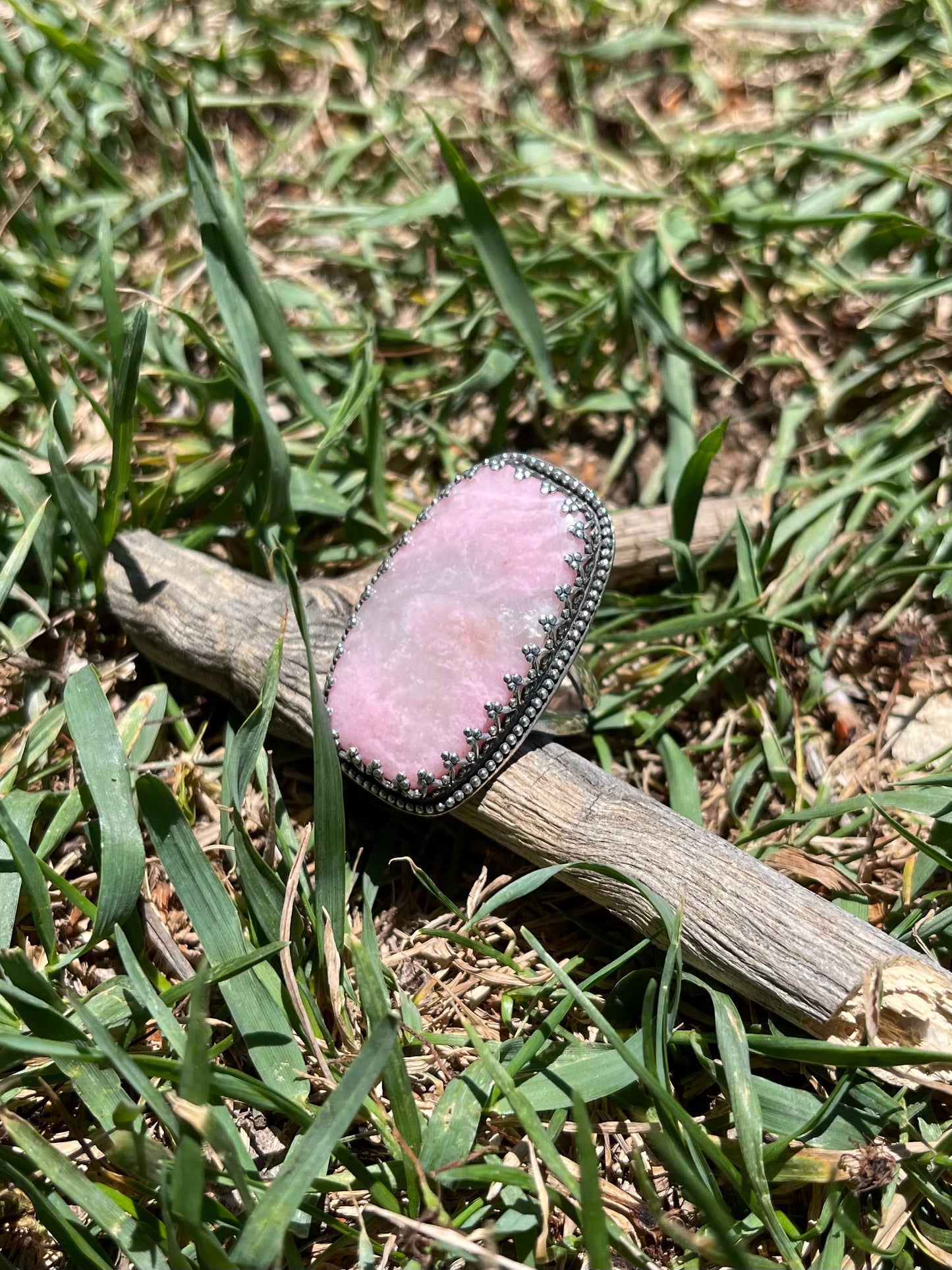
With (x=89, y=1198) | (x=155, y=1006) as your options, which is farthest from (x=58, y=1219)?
(x=155, y=1006)

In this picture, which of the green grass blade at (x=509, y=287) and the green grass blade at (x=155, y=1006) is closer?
the green grass blade at (x=155, y=1006)

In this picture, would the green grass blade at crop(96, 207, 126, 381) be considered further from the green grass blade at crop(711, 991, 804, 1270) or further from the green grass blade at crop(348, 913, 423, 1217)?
the green grass blade at crop(711, 991, 804, 1270)

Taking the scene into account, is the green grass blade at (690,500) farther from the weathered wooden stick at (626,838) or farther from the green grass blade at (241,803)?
the green grass blade at (241,803)

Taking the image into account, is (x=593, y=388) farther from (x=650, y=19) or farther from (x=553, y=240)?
(x=650, y=19)

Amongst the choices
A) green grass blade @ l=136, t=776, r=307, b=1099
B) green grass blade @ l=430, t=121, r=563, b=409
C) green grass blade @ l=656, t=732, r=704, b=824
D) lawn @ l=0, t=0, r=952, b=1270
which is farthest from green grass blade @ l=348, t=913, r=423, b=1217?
green grass blade @ l=430, t=121, r=563, b=409

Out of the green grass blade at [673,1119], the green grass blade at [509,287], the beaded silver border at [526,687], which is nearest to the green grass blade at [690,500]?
the beaded silver border at [526,687]

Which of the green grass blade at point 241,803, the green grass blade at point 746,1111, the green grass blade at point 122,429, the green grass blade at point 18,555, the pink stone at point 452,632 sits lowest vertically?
the green grass blade at point 746,1111

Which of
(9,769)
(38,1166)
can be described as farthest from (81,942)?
(38,1166)
